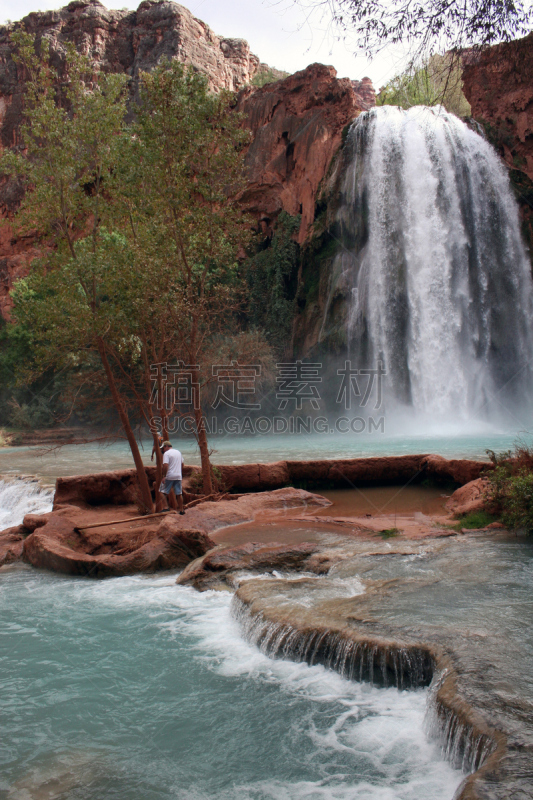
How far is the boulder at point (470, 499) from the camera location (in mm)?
8906

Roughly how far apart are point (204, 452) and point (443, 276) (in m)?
17.3

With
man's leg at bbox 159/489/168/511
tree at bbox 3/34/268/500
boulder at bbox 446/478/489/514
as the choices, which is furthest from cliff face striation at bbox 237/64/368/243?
boulder at bbox 446/478/489/514

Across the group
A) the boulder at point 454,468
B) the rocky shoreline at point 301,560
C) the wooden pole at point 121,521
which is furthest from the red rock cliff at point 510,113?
the wooden pole at point 121,521

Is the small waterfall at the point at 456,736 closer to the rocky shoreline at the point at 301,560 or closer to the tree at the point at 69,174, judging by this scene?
the rocky shoreline at the point at 301,560

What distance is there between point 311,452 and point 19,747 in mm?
14960

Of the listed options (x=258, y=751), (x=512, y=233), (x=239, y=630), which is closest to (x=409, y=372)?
(x=512, y=233)

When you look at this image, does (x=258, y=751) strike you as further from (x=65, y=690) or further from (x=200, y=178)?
(x=200, y=178)

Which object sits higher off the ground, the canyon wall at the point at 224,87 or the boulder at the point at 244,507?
the canyon wall at the point at 224,87

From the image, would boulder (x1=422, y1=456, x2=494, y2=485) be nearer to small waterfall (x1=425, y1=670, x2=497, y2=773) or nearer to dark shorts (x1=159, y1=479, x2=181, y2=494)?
dark shorts (x1=159, y1=479, x2=181, y2=494)

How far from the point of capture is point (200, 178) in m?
10.8

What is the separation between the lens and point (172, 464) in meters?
9.68

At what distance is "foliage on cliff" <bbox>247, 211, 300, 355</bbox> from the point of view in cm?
3036

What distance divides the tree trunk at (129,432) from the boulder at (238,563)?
11.1ft

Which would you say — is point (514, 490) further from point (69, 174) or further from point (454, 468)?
point (69, 174)
